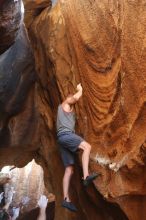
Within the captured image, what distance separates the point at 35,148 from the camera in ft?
26.8

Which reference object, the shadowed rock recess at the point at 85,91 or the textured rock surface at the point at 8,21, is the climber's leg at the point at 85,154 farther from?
the textured rock surface at the point at 8,21

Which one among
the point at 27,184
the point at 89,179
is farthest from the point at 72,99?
the point at 27,184

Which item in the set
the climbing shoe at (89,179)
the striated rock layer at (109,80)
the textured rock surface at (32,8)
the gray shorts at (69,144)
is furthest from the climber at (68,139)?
the textured rock surface at (32,8)

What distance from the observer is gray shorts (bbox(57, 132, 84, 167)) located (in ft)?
20.0

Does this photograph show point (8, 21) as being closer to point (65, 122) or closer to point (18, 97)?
point (65, 122)

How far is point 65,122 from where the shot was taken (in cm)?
634

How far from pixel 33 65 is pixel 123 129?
285 centimetres

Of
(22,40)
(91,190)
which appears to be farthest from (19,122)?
(91,190)

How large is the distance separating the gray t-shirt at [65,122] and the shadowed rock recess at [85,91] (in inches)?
11.7

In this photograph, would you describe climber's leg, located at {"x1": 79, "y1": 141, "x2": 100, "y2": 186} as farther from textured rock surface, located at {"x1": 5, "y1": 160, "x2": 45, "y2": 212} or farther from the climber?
textured rock surface, located at {"x1": 5, "y1": 160, "x2": 45, "y2": 212}

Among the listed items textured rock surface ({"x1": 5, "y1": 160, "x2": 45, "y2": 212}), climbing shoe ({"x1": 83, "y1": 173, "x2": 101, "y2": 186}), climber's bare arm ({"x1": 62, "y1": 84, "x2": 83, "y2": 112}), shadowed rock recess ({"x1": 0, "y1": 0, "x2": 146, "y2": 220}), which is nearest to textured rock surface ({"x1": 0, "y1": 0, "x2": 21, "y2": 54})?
shadowed rock recess ({"x1": 0, "y1": 0, "x2": 146, "y2": 220})

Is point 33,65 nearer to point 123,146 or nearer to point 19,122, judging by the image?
point 19,122

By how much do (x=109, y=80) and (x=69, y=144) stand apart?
104 cm

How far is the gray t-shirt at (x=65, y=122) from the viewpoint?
6.31 meters
